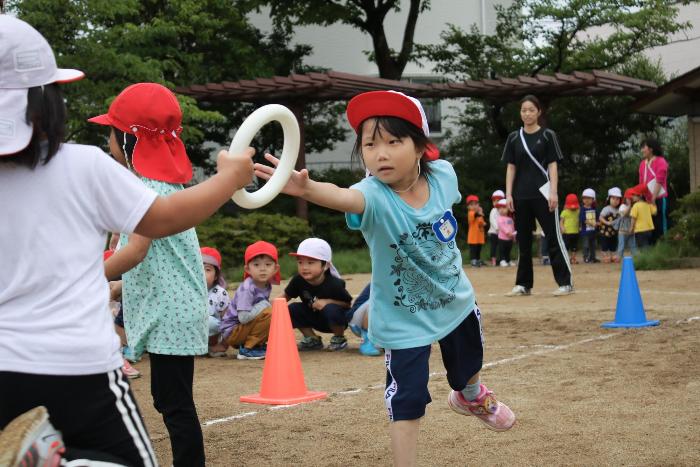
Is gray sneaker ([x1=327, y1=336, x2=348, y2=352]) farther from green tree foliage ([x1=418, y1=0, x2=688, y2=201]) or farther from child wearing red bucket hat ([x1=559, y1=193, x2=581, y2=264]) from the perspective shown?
green tree foliage ([x1=418, y1=0, x2=688, y2=201])

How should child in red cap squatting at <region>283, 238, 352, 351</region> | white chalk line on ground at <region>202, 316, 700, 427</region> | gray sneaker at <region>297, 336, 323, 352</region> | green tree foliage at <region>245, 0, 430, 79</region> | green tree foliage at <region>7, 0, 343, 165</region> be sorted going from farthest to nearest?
1. green tree foliage at <region>245, 0, 430, 79</region>
2. green tree foliage at <region>7, 0, 343, 165</region>
3. gray sneaker at <region>297, 336, 323, 352</region>
4. child in red cap squatting at <region>283, 238, 352, 351</region>
5. white chalk line on ground at <region>202, 316, 700, 427</region>

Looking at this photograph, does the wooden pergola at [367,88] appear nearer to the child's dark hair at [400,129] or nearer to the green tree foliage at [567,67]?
the green tree foliage at [567,67]

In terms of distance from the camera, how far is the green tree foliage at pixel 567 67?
25.5 meters

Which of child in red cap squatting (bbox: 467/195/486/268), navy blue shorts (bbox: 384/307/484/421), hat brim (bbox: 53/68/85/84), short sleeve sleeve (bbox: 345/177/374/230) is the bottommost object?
child in red cap squatting (bbox: 467/195/486/268)

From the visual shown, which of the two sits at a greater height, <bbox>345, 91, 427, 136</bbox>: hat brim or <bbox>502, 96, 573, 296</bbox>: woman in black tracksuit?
<bbox>345, 91, 427, 136</bbox>: hat brim

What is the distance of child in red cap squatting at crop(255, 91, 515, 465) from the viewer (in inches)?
159

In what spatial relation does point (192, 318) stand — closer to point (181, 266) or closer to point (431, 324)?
point (181, 266)

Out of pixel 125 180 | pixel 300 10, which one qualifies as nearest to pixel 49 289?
pixel 125 180

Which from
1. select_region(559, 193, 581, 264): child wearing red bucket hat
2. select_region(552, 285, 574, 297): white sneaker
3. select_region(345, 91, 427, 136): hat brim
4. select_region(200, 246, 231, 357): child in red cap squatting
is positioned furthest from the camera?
select_region(559, 193, 581, 264): child wearing red bucket hat

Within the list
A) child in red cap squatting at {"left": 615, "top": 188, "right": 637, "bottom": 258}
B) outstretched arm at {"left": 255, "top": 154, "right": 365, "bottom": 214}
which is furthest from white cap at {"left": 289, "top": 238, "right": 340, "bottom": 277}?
child in red cap squatting at {"left": 615, "top": 188, "right": 637, "bottom": 258}

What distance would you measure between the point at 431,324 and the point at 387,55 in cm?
2298

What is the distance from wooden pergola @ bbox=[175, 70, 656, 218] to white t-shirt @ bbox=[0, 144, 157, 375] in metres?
16.9

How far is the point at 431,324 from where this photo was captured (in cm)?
417

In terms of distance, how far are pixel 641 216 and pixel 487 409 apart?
43.1 feet
